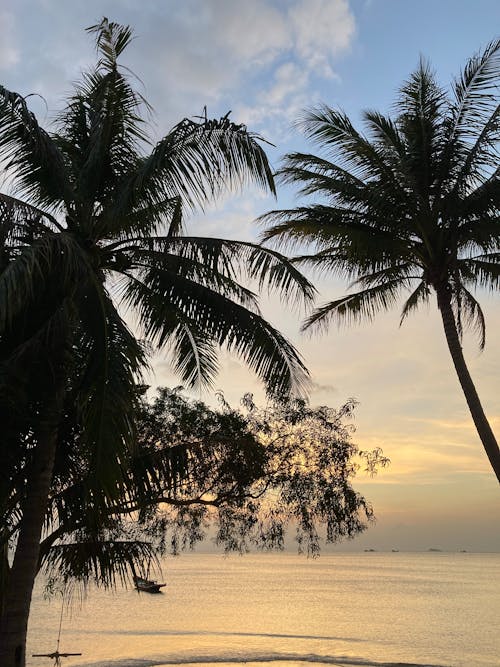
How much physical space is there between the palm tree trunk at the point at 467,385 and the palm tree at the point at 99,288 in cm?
426

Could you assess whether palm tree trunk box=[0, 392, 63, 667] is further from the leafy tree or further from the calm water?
the calm water

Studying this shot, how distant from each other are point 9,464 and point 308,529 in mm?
6902

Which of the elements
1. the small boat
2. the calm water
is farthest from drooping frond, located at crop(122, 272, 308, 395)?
the calm water

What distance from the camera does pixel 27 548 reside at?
8.15 meters

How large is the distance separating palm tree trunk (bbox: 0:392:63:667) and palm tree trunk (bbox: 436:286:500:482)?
289 inches

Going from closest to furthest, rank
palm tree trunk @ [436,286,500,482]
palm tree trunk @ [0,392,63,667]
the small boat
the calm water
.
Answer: palm tree trunk @ [0,392,63,667] < the small boat < palm tree trunk @ [436,286,500,482] < the calm water

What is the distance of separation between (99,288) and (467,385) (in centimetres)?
730

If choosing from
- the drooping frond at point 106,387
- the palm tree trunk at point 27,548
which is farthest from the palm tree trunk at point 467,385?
the palm tree trunk at point 27,548

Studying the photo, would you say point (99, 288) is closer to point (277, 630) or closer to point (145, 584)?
point (145, 584)

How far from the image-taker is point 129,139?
9.87m

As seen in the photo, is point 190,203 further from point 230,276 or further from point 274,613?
point 274,613

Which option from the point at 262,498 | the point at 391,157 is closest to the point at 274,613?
the point at 262,498

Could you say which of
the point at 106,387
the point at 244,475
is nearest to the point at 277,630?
the point at 244,475

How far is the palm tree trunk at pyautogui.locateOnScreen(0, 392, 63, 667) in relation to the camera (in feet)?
26.0
